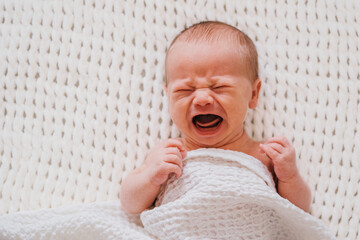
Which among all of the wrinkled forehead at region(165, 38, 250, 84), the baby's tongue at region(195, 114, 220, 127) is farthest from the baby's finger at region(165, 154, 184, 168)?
the wrinkled forehead at region(165, 38, 250, 84)

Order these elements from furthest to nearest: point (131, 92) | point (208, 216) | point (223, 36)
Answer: point (131, 92), point (223, 36), point (208, 216)

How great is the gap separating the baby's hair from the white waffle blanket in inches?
9.2

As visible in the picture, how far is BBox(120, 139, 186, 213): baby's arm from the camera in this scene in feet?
2.95

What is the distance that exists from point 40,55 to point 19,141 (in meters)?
0.24

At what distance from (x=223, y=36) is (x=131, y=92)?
0.96 ft

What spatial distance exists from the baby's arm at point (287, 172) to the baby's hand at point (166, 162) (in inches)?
7.9

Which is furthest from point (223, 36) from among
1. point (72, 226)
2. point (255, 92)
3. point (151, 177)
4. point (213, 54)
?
point (72, 226)

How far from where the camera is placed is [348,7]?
1.12 meters

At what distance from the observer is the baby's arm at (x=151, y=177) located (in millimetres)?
899

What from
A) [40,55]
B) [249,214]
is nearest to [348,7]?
[249,214]

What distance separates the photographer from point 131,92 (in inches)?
42.5

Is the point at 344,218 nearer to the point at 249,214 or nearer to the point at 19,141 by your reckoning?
the point at 249,214

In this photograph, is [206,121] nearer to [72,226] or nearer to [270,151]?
[270,151]

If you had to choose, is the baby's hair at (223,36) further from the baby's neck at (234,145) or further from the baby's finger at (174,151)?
the baby's finger at (174,151)
